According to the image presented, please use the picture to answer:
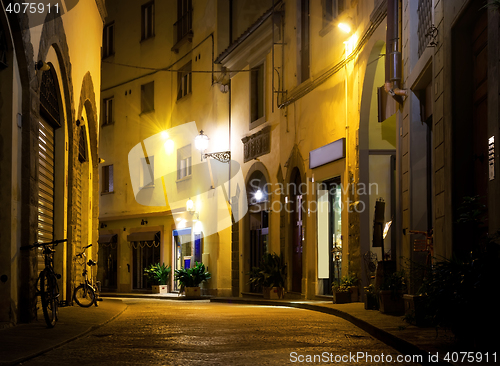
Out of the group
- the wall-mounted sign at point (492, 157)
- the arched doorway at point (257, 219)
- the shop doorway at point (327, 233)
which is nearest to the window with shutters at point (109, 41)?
the arched doorway at point (257, 219)

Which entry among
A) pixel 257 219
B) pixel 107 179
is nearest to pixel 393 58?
pixel 257 219

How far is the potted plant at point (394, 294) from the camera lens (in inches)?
453

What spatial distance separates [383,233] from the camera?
12602 mm

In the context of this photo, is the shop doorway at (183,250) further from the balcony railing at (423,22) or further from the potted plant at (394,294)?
the balcony railing at (423,22)

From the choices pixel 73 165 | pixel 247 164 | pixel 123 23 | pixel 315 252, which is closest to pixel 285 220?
pixel 315 252

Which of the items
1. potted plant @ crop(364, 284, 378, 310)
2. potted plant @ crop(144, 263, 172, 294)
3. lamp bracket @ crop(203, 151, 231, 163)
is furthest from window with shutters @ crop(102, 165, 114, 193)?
potted plant @ crop(364, 284, 378, 310)

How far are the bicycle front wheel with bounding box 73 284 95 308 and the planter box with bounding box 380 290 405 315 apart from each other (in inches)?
239

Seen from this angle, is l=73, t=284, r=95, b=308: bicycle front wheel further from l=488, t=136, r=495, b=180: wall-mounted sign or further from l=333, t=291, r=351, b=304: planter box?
l=488, t=136, r=495, b=180: wall-mounted sign

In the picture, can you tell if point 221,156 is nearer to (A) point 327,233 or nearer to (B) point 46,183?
(A) point 327,233

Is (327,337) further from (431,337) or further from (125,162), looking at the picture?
(125,162)

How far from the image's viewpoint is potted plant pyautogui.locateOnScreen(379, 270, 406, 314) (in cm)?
1151

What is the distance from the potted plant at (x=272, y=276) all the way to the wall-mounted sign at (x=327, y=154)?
3196mm

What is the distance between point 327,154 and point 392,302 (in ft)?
21.8

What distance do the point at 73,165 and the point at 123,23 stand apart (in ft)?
65.8
